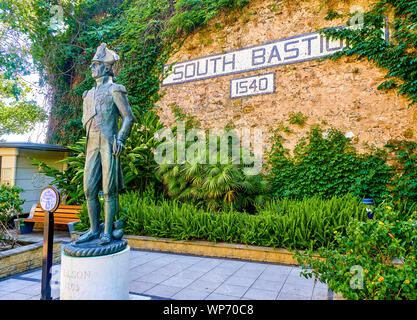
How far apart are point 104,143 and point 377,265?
3010 millimetres

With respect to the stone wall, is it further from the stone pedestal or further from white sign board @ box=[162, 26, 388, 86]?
the stone pedestal

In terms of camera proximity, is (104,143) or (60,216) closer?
(104,143)

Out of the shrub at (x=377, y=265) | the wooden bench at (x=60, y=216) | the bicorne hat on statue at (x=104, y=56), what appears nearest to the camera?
the shrub at (x=377, y=265)

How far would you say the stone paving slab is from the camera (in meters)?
3.29

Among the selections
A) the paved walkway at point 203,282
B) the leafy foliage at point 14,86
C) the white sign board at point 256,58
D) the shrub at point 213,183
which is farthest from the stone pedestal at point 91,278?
the leafy foliage at point 14,86

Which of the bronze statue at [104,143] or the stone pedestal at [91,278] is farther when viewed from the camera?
the bronze statue at [104,143]

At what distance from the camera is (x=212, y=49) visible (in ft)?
29.2

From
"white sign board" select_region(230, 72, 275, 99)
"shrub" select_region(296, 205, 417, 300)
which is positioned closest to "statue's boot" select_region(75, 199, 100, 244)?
"shrub" select_region(296, 205, 417, 300)

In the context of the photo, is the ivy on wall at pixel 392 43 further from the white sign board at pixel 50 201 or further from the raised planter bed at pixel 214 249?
the white sign board at pixel 50 201

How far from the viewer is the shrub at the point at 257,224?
4609 millimetres

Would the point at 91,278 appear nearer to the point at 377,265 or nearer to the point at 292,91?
the point at 377,265

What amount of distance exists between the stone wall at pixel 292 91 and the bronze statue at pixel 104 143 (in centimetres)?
536

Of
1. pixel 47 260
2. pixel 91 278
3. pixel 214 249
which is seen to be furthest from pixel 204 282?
pixel 47 260

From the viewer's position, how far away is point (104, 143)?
10.5ft
